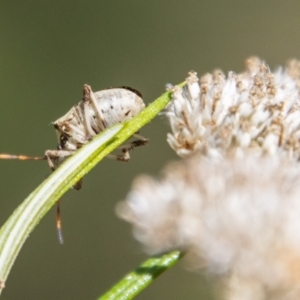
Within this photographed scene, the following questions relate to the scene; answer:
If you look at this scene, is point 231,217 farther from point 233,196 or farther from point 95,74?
point 95,74

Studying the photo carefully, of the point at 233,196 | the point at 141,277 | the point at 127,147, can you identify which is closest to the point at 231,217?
the point at 233,196

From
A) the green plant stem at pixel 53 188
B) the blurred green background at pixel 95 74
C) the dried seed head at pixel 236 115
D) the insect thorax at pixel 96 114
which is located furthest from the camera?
the blurred green background at pixel 95 74

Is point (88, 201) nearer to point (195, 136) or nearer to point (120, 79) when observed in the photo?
point (120, 79)

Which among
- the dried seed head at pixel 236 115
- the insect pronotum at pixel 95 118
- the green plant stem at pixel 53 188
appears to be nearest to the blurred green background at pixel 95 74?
the insect pronotum at pixel 95 118

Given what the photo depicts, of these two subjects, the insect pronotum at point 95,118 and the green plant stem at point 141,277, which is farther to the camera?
the insect pronotum at point 95,118

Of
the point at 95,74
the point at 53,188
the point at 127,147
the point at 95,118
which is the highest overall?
the point at 95,74

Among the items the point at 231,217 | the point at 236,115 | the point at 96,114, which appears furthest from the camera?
the point at 96,114

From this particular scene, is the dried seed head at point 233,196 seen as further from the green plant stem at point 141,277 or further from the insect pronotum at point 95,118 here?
the insect pronotum at point 95,118
